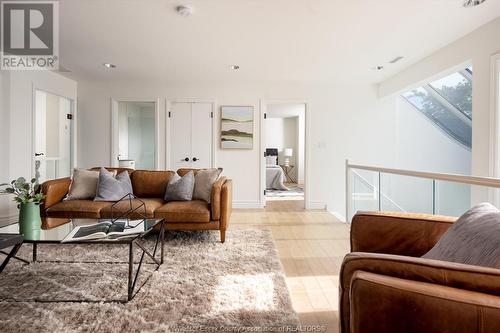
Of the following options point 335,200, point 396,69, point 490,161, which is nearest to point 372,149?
point 335,200

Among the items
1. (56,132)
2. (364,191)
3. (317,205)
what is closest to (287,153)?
(317,205)

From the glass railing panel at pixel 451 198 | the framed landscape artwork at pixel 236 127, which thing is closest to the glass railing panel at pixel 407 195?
the glass railing panel at pixel 451 198

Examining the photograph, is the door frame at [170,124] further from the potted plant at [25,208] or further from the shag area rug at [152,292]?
the potted plant at [25,208]

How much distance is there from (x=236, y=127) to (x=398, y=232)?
13.9 feet

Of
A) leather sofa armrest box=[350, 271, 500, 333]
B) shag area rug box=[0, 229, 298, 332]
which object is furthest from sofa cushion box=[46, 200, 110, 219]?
leather sofa armrest box=[350, 271, 500, 333]

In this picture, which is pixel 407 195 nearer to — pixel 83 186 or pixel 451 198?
pixel 451 198

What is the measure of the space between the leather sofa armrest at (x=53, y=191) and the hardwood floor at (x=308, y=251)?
2.14m

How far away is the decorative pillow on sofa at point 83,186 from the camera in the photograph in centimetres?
346

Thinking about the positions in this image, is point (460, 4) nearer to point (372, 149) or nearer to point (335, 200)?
point (372, 149)

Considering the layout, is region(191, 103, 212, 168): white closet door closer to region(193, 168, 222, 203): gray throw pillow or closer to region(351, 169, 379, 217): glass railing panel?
region(193, 168, 222, 203): gray throw pillow

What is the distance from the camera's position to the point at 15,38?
3.34 m

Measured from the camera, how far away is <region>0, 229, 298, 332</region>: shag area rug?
1.66 metres

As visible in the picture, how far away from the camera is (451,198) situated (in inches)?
113

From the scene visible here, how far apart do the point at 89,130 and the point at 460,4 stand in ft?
18.9
